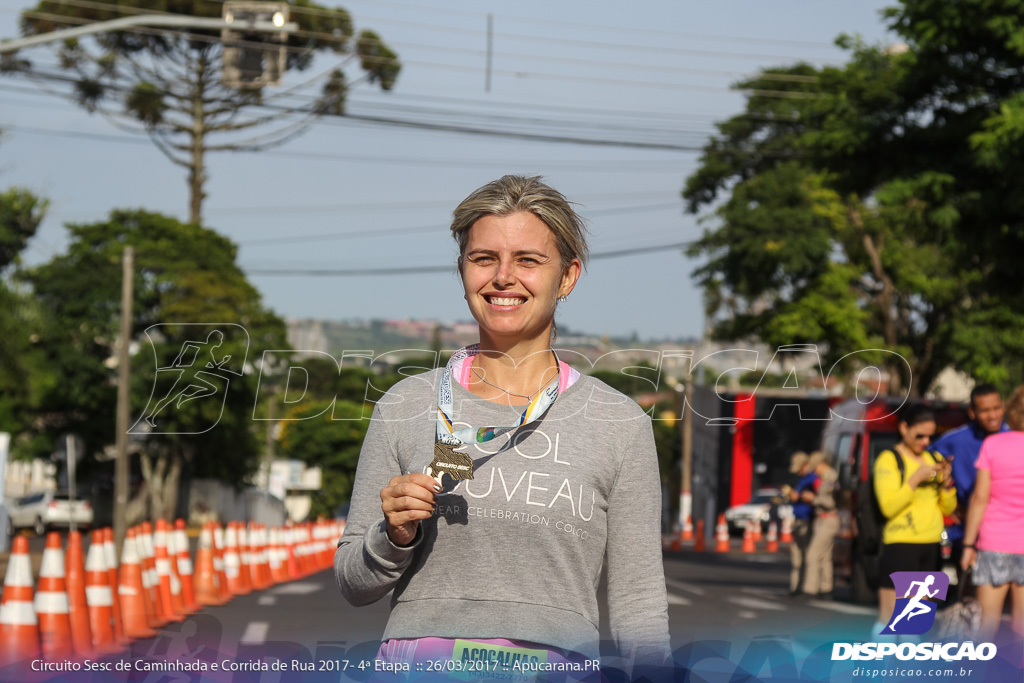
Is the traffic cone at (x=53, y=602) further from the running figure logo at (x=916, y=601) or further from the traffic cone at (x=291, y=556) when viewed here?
the traffic cone at (x=291, y=556)

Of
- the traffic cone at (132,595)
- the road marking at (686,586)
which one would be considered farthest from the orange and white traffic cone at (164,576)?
the road marking at (686,586)

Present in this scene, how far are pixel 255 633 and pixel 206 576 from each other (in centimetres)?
367

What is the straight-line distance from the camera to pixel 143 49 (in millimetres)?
43781

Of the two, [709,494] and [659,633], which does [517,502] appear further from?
[709,494]

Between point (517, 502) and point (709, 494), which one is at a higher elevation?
point (517, 502)

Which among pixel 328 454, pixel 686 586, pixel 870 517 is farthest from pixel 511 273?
pixel 328 454

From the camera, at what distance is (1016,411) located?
27.2 feet

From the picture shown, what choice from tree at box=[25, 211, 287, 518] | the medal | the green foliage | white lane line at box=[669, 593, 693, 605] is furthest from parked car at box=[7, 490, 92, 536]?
the medal

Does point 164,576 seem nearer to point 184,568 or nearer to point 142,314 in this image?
point 184,568

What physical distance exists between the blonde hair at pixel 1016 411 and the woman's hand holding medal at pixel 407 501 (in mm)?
6315

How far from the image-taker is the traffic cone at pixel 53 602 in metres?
8.57

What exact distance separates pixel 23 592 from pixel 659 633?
6018mm

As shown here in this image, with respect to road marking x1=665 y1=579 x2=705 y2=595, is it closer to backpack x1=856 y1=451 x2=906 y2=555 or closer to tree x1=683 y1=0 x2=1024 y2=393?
backpack x1=856 y1=451 x2=906 y2=555

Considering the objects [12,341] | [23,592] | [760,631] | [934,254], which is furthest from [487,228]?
[934,254]
